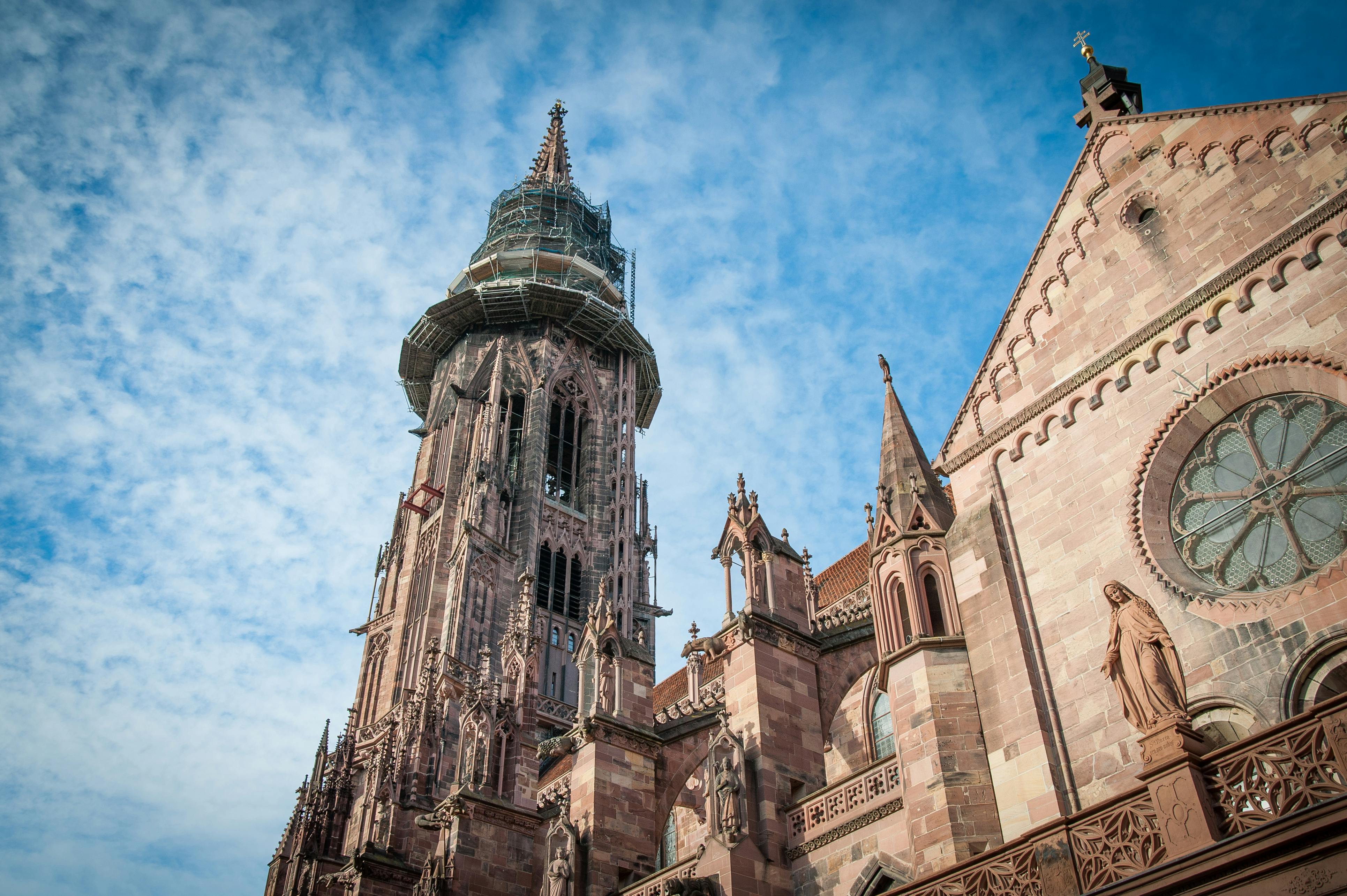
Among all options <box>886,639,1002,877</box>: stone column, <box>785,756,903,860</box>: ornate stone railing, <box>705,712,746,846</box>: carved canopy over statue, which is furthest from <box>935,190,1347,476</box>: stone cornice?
<box>705,712,746,846</box>: carved canopy over statue

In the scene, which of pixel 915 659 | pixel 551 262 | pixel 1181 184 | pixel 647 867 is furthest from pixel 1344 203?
pixel 551 262

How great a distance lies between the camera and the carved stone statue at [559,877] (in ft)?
53.3

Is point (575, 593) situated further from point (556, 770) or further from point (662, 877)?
point (662, 877)

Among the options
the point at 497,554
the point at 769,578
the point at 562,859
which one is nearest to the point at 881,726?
the point at 769,578

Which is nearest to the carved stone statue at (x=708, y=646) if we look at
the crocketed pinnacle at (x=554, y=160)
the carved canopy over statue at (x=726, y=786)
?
the carved canopy over statue at (x=726, y=786)

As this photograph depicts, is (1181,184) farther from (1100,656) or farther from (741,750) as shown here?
(741,750)

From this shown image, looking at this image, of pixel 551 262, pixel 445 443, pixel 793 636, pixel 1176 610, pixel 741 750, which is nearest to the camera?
pixel 1176 610

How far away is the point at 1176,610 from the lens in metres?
10.8

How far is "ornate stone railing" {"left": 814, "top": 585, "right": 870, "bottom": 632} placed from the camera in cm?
2231

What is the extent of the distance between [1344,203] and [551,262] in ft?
141

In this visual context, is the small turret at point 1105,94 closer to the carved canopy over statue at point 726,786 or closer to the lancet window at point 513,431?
the carved canopy over statue at point 726,786

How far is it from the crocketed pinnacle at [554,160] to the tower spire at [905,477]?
157 ft

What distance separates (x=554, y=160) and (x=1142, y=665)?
58.2 meters

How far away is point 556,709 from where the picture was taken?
3584 cm
